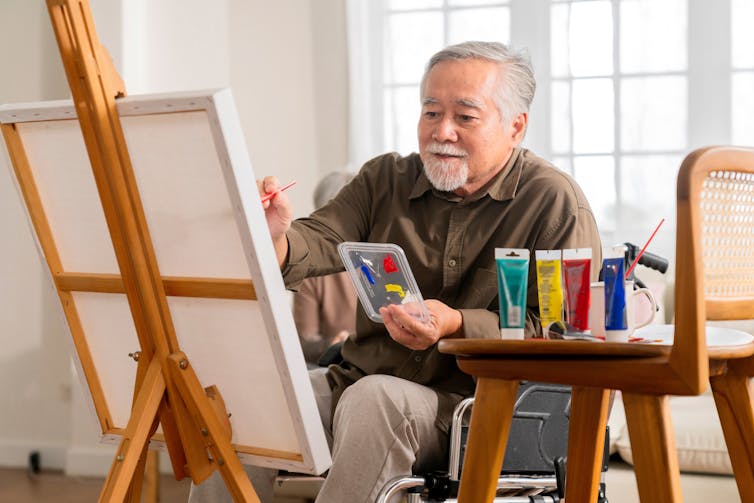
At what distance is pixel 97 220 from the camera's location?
1.68m

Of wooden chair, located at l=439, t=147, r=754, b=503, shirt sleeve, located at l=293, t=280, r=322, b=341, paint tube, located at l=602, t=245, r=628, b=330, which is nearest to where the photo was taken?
wooden chair, located at l=439, t=147, r=754, b=503

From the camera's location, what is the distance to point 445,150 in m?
2.05

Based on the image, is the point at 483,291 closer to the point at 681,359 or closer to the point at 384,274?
the point at 384,274

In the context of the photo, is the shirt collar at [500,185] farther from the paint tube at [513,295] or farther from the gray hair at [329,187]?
the gray hair at [329,187]

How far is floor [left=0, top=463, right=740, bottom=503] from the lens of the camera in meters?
2.84

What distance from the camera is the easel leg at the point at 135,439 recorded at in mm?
1496

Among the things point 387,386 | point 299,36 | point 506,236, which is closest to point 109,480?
point 387,386

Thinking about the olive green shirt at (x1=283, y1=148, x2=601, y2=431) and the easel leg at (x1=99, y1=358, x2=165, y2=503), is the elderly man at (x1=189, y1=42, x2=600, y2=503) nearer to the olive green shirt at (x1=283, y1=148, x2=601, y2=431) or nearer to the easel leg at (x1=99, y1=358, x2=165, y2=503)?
the olive green shirt at (x1=283, y1=148, x2=601, y2=431)

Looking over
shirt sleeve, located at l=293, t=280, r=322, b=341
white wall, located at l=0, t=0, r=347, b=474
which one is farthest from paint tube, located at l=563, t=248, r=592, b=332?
white wall, located at l=0, t=0, r=347, b=474

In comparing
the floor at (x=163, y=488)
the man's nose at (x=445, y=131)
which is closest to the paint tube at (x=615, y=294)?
the man's nose at (x=445, y=131)

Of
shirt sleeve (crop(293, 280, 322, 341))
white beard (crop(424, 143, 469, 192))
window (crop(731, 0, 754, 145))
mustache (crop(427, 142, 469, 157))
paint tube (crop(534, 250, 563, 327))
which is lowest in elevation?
shirt sleeve (crop(293, 280, 322, 341))

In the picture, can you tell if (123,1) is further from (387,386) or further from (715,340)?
(715,340)

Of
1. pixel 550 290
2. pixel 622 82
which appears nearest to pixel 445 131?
pixel 550 290

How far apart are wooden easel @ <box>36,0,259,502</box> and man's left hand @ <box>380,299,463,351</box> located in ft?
1.08
